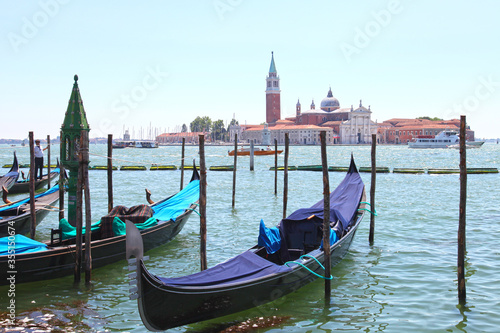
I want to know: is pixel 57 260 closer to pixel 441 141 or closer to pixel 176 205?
pixel 176 205

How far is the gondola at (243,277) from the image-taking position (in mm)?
4086

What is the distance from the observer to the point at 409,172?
2384 centimetres

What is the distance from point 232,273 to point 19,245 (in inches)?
102

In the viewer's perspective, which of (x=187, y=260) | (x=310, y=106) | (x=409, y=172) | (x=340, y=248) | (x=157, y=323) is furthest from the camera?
(x=310, y=106)

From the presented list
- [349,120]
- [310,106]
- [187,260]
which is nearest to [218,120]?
[310,106]

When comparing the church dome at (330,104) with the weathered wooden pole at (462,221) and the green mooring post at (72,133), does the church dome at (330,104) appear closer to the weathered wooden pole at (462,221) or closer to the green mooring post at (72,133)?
the green mooring post at (72,133)

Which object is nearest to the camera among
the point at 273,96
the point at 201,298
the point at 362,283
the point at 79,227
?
the point at 201,298

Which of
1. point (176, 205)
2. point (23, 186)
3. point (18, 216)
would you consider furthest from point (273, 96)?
point (18, 216)

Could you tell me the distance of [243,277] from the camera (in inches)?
191

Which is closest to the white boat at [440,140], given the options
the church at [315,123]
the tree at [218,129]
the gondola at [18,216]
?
the church at [315,123]

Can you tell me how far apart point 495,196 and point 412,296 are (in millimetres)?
10984

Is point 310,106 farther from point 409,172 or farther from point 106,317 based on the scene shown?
point 106,317

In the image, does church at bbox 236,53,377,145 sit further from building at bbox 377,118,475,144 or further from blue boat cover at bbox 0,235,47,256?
blue boat cover at bbox 0,235,47,256

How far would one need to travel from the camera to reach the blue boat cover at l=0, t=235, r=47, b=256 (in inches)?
218
